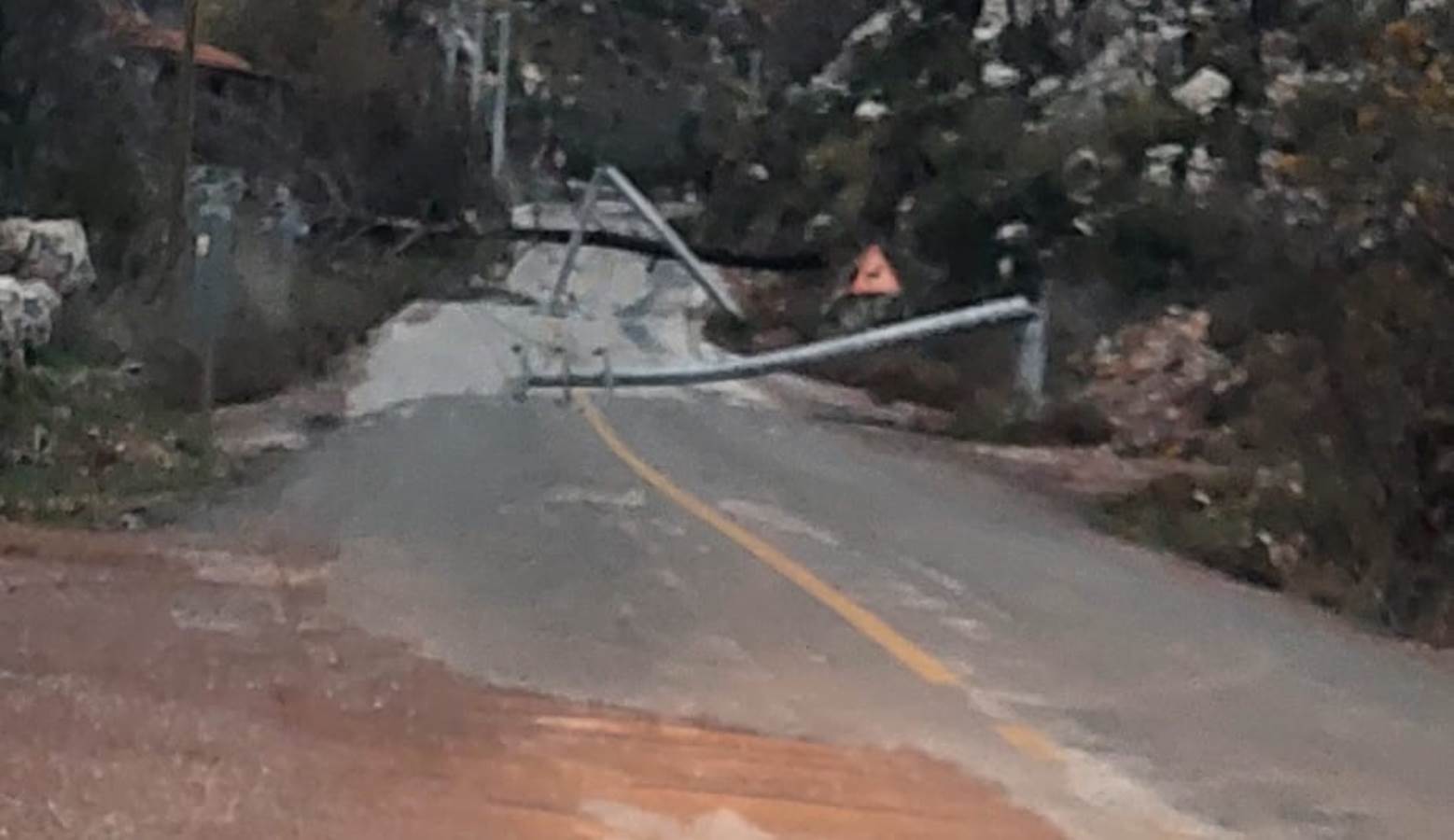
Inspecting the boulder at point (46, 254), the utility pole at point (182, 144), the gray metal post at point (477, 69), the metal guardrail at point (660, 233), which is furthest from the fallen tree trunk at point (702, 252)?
the boulder at point (46, 254)

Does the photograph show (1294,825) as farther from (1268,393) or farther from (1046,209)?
(1046,209)

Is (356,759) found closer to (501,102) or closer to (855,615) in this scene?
(855,615)

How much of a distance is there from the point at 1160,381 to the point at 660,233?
79.3 ft

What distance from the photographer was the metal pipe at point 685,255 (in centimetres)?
4669

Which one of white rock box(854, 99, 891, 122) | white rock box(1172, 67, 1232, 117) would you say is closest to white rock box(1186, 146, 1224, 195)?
white rock box(1172, 67, 1232, 117)

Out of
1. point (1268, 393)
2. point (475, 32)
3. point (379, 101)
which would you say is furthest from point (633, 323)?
point (1268, 393)

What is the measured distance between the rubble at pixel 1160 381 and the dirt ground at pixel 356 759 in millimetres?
17277

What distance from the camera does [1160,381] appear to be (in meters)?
A: 29.7

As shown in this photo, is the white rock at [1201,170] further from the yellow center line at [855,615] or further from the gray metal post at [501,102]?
the gray metal post at [501,102]

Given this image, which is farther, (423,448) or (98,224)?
(98,224)

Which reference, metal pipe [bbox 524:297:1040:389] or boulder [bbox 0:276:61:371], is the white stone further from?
boulder [bbox 0:276:61:371]

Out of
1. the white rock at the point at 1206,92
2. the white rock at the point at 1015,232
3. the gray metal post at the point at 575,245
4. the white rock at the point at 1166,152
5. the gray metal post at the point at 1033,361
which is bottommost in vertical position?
the gray metal post at the point at 575,245

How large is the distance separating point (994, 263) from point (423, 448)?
Answer: 1698 cm

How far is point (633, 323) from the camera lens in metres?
46.5
